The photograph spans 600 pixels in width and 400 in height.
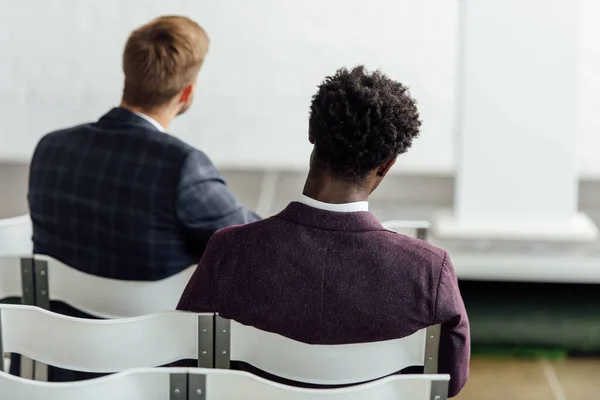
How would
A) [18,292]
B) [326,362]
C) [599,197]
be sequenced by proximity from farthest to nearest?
[599,197]
[18,292]
[326,362]

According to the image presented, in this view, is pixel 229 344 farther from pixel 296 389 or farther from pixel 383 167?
pixel 383 167

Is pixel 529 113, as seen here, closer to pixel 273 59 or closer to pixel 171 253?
pixel 273 59

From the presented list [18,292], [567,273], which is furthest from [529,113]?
[18,292]

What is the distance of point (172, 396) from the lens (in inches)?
45.1

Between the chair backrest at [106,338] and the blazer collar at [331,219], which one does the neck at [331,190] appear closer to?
the blazer collar at [331,219]

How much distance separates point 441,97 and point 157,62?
1775 mm

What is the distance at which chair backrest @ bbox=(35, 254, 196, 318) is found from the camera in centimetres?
161

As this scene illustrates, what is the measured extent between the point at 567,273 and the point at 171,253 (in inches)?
85.7

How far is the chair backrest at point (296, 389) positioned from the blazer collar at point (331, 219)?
0.30 m

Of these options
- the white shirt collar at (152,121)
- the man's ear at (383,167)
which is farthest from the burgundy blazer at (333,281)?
the white shirt collar at (152,121)

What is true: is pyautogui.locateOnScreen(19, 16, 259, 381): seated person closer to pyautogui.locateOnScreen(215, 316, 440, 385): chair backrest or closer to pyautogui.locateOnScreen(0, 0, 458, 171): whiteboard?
pyautogui.locateOnScreen(215, 316, 440, 385): chair backrest

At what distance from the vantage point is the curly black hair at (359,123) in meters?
1.36

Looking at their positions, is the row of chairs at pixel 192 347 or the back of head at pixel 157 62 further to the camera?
the back of head at pixel 157 62

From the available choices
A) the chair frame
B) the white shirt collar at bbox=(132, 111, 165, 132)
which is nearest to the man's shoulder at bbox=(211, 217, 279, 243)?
the chair frame
